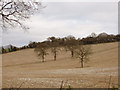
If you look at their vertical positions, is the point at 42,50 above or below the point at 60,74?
above

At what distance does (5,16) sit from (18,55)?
94577 mm

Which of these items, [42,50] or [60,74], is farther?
[42,50]

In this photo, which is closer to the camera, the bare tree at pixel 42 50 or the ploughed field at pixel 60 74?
the ploughed field at pixel 60 74

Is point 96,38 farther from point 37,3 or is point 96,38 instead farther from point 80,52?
point 37,3

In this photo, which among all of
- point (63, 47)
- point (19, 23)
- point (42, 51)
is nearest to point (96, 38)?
point (63, 47)

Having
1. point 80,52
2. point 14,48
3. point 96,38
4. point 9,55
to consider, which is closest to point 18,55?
point 9,55

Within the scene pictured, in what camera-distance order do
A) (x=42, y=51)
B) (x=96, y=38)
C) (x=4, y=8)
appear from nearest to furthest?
(x=4, y=8) → (x=42, y=51) → (x=96, y=38)

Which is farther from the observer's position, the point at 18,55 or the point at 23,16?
the point at 18,55

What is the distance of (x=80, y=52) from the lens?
60000 mm

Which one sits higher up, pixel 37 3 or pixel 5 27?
pixel 37 3

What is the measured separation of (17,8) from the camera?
1129cm

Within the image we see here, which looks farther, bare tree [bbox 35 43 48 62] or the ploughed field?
bare tree [bbox 35 43 48 62]

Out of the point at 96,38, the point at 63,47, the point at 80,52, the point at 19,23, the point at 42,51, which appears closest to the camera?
the point at 19,23

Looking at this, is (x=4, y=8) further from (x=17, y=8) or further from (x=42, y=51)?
(x=42, y=51)
